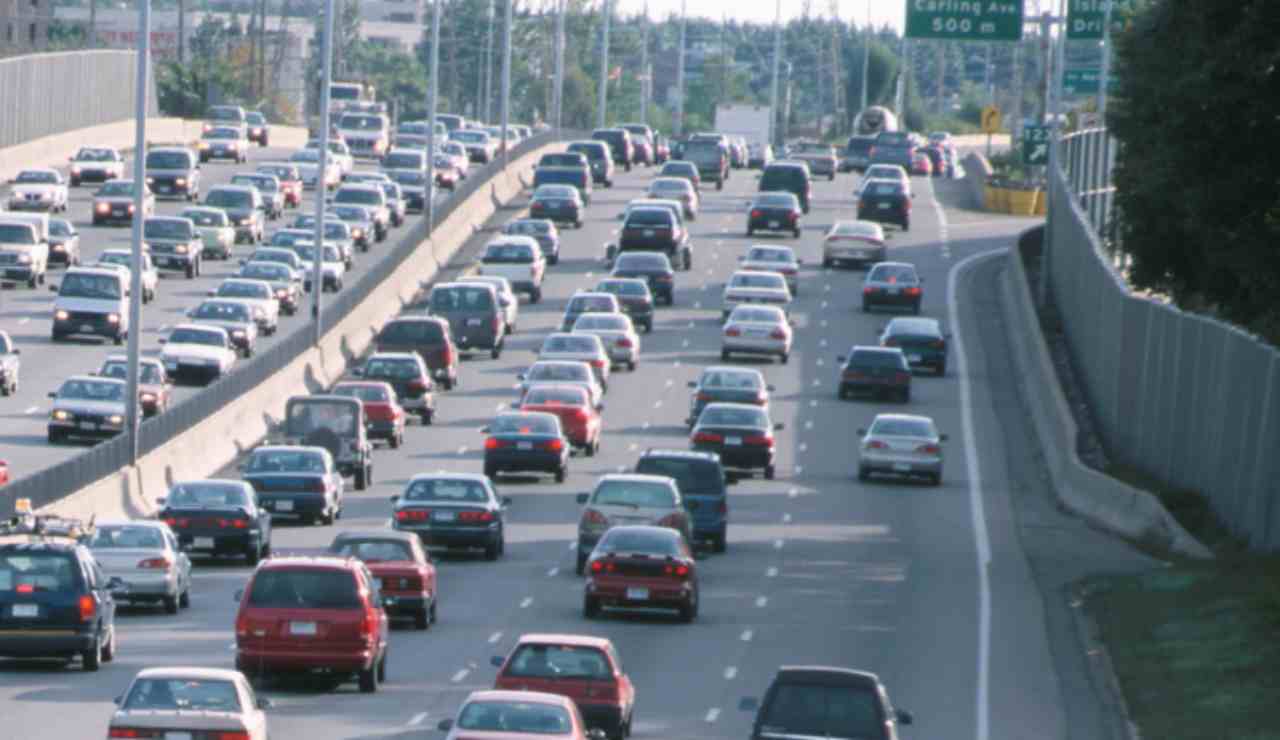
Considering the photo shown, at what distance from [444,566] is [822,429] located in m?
20.4

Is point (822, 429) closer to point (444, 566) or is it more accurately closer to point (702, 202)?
point (444, 566)

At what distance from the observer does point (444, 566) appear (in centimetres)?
4550

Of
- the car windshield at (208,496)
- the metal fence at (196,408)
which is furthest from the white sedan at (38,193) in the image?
the car windshield at (208,496)

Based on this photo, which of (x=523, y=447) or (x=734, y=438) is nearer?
(x=523, y=447)

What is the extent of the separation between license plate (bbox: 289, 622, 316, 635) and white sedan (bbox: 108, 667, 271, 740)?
242 inches

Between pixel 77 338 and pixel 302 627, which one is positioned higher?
pixel 302 627

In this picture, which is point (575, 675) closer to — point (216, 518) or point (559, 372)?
point (216, 518)

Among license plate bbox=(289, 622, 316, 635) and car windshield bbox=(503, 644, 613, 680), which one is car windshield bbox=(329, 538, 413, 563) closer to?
license plate bbox=(289, 622, 316, 635)

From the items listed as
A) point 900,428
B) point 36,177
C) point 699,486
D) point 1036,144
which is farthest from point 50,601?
point 36,177

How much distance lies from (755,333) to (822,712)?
162 feet

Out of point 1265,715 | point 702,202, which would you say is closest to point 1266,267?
point 1265,715

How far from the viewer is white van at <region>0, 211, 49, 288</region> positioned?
76.5 m

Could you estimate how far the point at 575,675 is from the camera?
1107 inches

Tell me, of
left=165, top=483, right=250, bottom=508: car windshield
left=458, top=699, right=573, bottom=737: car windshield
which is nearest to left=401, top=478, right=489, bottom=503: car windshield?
left=165, top=483, right=250, bottom=508: car windshield
